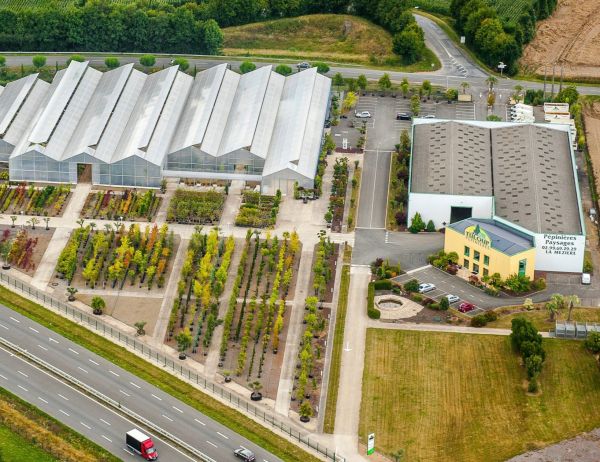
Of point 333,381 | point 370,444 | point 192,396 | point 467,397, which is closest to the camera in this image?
point 370,444

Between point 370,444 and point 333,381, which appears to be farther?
point 333,381

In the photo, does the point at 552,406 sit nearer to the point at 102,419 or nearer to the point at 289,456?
the point at 289,456


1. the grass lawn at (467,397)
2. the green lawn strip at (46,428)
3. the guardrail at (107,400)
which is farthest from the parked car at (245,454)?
the grass lawn at (467,397)

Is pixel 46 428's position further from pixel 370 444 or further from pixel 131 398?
pixel 370 444

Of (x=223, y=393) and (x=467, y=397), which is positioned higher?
(x=467, y=397)

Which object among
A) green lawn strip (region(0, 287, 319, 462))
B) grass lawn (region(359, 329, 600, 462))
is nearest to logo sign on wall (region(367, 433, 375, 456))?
grass lawn (region(359, 329, 600, 462))

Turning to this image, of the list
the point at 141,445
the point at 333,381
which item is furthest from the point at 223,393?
the point at 141,445

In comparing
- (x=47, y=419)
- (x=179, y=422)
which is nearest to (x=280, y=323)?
(x=179, y=422)
